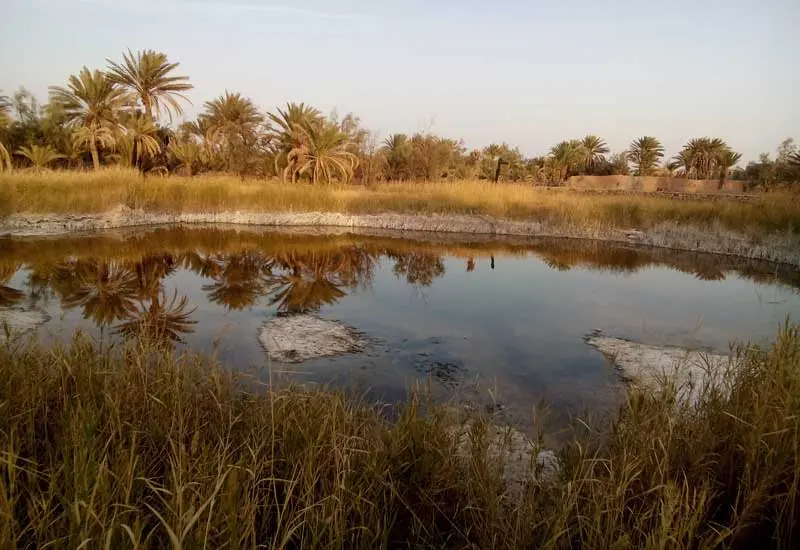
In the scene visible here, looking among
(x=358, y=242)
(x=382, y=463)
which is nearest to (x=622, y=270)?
(x=358, y=242)

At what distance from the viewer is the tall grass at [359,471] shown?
6.81 feet

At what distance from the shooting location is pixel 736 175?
40156mm

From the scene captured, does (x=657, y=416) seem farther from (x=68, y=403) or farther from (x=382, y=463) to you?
(x=68, y=403)

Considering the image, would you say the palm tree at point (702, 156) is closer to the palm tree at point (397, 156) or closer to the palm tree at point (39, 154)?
the palm tree at point (397, 156)

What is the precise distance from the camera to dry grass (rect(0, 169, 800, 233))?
566 inches

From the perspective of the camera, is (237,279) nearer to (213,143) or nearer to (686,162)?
(213,143)

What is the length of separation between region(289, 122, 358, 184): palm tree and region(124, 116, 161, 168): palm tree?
7.42 m

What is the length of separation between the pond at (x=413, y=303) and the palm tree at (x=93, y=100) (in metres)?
12.2

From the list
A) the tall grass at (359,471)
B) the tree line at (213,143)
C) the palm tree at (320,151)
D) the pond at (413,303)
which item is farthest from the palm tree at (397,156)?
the tall grass at (359,471)

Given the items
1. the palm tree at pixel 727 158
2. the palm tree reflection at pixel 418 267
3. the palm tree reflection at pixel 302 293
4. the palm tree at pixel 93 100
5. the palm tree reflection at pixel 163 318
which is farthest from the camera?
the palm tree at pixel 727 158

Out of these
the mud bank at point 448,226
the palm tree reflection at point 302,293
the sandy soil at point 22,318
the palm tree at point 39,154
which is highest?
the palm tree at point 39,154

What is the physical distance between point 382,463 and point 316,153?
2162 cm

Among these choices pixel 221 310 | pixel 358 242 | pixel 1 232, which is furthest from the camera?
pixel 358 242

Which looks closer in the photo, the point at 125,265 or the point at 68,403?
the point at 68,403
